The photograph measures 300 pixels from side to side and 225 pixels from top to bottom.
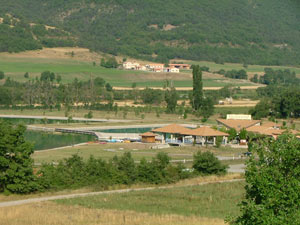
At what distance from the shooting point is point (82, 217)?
67.8 ft

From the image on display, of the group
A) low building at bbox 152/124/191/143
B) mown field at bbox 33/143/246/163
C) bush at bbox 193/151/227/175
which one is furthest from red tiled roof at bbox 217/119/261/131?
bush at bbox 193/151/227/175

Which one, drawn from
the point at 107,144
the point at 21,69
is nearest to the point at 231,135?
the point at 107,144

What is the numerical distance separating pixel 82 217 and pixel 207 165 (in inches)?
461

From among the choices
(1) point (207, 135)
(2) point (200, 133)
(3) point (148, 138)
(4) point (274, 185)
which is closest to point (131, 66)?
(3) point (148, 138)

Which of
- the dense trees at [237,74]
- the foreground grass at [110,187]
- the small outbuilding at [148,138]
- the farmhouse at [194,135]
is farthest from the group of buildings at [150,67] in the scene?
the foreground grass at [110,187]

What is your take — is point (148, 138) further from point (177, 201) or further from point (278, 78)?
point (278, 78)

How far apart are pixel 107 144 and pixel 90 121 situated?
19.8 meters

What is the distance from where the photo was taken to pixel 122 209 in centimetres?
2234

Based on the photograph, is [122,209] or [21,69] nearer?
[122,209]

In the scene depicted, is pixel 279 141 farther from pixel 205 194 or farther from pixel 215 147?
pixel 215 147

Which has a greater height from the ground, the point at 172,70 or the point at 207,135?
the point at 172,70

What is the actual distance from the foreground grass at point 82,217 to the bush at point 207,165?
32.9 ft

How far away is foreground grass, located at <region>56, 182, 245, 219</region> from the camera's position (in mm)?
22312

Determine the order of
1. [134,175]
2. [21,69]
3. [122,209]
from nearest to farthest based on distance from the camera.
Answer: [122,209], [134,175], [21,69]
